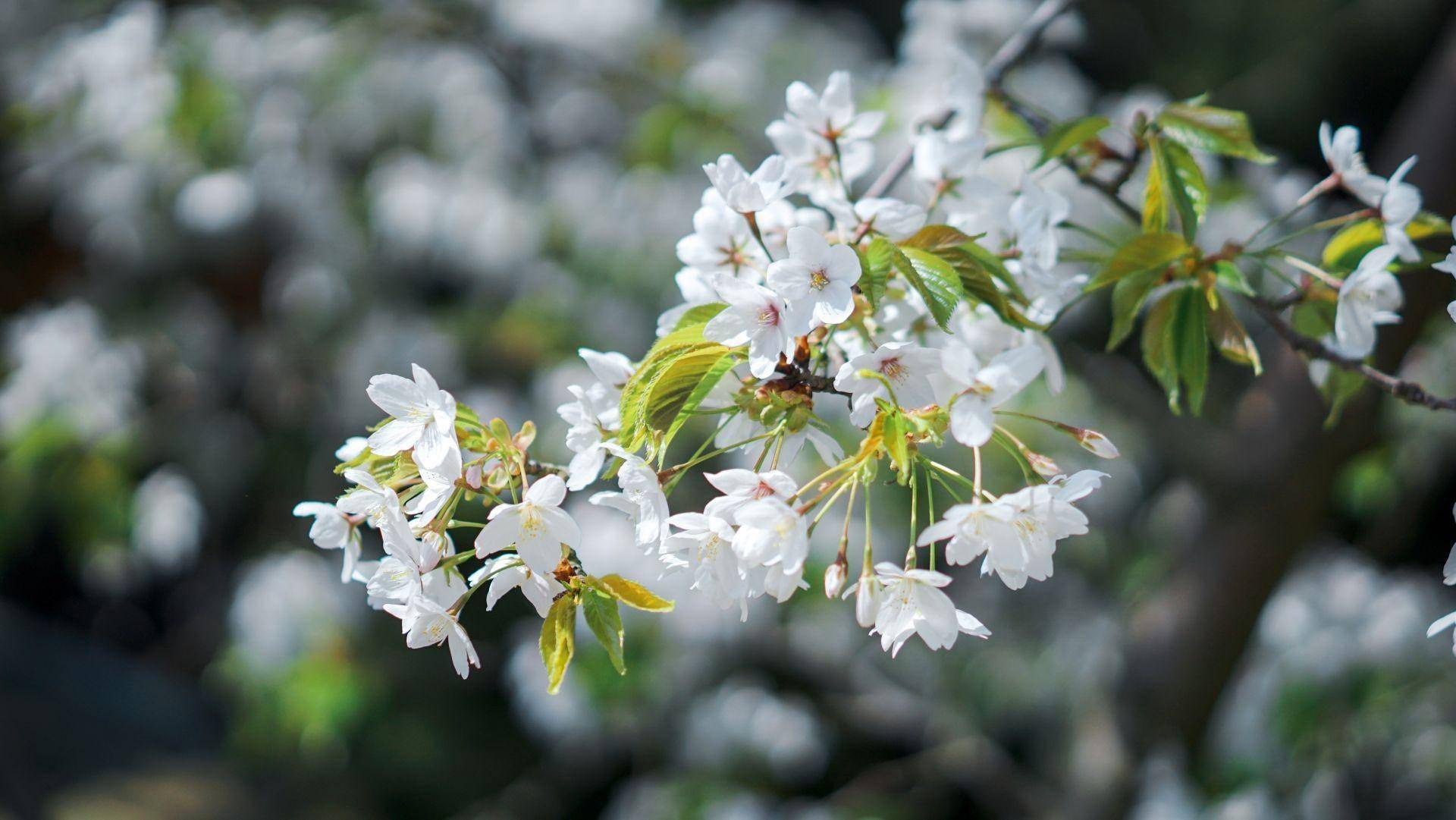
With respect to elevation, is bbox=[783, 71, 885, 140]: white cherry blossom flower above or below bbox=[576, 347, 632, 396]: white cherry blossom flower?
above

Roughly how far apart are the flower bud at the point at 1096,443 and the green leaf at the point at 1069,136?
216 mm

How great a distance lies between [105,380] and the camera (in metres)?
2.16

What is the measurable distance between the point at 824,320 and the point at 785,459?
0.26ft

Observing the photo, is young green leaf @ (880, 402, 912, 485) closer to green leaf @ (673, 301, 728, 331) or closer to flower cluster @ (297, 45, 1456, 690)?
flower cluster @ (297, 45, 1456, 690)

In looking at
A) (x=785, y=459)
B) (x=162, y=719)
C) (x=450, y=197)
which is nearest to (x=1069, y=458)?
(x=450, y=197)

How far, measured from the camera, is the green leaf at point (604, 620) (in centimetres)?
50

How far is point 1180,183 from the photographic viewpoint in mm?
625

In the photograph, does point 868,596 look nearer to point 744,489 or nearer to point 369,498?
point 744,489

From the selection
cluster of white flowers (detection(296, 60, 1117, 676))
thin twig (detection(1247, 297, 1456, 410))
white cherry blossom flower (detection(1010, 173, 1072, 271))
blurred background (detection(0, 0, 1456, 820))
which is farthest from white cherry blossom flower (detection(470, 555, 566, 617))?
blurred background (detection(0, 0, 1456, 820))

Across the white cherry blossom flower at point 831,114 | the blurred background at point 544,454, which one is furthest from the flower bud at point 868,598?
the blurred background at point 544,454

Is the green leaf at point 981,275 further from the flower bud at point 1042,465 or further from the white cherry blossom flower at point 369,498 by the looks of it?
the white cherry blossom flower at point 369,498

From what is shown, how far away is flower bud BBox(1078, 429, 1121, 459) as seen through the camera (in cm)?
48

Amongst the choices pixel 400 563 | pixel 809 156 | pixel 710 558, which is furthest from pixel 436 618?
pixel 809 156

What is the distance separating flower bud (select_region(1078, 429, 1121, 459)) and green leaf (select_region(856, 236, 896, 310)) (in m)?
0.12
